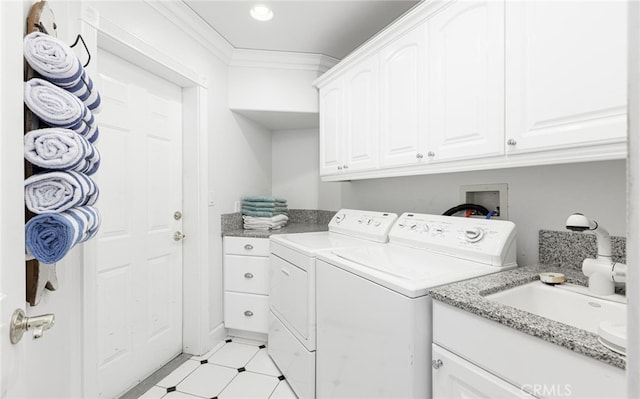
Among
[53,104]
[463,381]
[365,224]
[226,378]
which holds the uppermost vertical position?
[53,104]

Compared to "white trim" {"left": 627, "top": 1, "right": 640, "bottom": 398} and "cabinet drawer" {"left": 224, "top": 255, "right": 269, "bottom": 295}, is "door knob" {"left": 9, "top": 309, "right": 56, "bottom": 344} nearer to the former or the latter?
"white trim" {"left": 627, "top": 1, "right": 640, "bottom": 398}

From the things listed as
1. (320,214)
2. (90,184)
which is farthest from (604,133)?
(320,214)

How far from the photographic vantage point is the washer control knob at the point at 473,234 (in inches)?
52.9

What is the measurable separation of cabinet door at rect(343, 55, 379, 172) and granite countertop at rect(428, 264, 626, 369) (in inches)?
39.6

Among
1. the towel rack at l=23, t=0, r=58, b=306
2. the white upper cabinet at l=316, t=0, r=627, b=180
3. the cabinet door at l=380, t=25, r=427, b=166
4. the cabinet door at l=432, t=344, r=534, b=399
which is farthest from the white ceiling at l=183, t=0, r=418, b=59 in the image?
the cabinet door at l=432, t=344, r=534, b=399

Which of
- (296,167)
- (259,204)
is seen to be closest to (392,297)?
(259,204)

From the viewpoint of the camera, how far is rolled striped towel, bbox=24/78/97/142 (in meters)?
0.77

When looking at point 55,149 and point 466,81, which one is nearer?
point 55,149

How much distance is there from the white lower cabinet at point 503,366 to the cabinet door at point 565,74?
2.31 feet

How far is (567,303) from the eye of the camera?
3.46ft

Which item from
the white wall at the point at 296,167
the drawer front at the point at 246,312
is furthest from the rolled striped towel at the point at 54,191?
the white wall at the point at 296,167

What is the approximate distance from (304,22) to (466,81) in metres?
1.25

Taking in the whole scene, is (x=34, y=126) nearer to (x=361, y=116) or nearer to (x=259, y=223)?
(x=361, y=116)

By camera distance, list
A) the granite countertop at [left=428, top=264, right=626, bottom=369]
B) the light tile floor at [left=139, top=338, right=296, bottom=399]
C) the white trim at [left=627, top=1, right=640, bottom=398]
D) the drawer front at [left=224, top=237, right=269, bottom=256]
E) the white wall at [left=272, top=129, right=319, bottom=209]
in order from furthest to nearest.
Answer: the white wall at [left=272, top=129, right=319, bottom=209] < the drawer front at [left=224, top=237, right=269, bottom=256] < the light tile floor at [left=139, top=338, right=296, bottom=399] < the granite countertop at [left=428, top=264, right=626, bottom=369] < the white trim at [left=627, top=1, right=640, bottom=398]
